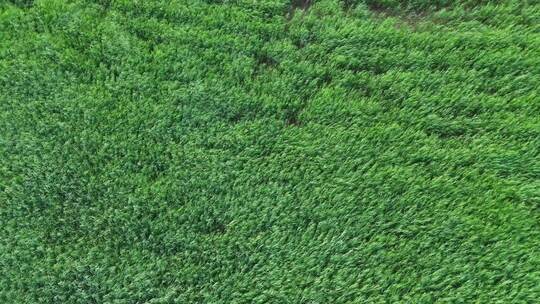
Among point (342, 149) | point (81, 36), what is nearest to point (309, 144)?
point (342, 149)

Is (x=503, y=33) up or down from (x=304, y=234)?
up

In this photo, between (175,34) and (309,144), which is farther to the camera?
(175,34)

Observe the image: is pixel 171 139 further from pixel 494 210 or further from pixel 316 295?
pixel 494 210

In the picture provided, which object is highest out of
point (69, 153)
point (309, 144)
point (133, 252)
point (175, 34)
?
point (175, 34)

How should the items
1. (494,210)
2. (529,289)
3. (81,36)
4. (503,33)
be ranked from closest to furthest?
(529,289)
(494,210)
(503,33)
(81,36)

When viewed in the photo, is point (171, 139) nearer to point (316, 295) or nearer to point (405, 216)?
point (316, 295)

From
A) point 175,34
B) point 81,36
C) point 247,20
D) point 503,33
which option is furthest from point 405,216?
point 81,36

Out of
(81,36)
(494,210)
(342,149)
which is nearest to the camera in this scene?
(494,210)
